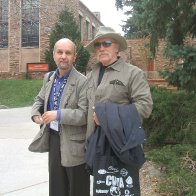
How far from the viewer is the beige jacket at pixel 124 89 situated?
2.80 m

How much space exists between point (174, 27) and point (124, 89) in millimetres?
3749

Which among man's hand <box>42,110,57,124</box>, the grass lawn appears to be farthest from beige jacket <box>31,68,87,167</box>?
the grass lawn

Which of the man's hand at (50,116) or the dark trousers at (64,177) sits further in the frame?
the dark trousers at (64,177)

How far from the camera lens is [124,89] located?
113 inches

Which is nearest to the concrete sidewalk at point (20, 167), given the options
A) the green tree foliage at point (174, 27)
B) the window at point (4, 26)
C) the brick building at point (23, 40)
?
the green tree foliage at point (174, 27)

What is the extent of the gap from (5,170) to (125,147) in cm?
391

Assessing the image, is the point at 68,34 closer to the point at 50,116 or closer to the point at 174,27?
the point at 174,27

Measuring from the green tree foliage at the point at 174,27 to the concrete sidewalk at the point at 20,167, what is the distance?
242 centimetres

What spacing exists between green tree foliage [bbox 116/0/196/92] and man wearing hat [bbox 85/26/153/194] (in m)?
2.51

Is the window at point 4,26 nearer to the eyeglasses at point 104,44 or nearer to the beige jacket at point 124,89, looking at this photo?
the eyeglasses at point 104,44

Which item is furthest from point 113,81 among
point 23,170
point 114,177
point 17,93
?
point 17,93

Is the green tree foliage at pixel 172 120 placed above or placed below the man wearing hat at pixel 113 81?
below

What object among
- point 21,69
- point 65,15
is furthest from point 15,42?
point 65,15

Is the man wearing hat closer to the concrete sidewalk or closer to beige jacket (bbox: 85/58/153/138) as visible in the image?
beige jacket (bbox: 85/58/153/138)
